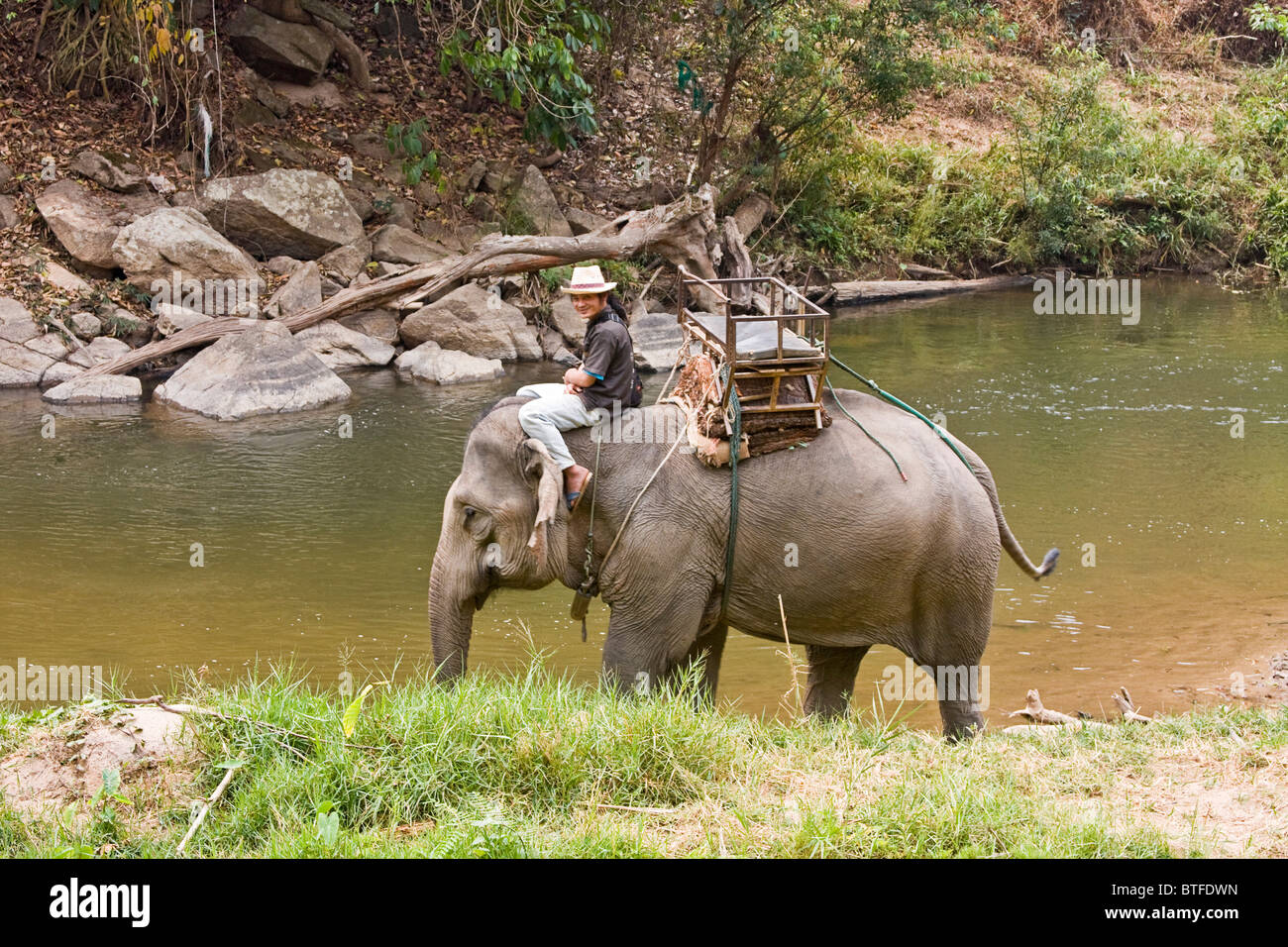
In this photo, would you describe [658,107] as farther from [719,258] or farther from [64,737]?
[64,737]

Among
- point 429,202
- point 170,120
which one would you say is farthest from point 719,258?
point 170,120

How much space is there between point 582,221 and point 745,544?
43.1 feet

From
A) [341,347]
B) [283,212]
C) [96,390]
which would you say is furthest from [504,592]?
[283,212]

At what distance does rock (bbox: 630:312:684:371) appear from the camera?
51.7ft

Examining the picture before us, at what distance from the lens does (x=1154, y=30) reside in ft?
99.0

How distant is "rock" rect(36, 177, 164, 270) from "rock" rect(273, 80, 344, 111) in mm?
4081

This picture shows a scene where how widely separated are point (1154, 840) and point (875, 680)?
3.69 m

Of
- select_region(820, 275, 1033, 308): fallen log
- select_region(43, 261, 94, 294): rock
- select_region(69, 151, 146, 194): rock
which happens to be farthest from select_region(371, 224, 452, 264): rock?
select_region(820, 275, 1033, 308): fallen log

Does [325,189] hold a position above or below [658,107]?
below

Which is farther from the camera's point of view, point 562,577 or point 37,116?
point 37,116

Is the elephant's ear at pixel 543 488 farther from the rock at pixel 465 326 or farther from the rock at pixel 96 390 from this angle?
the rock at pixel 465 326

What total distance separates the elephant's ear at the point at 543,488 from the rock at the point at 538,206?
12.4m

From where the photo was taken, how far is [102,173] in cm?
1666

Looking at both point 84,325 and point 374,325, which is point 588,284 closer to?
point 374,325
